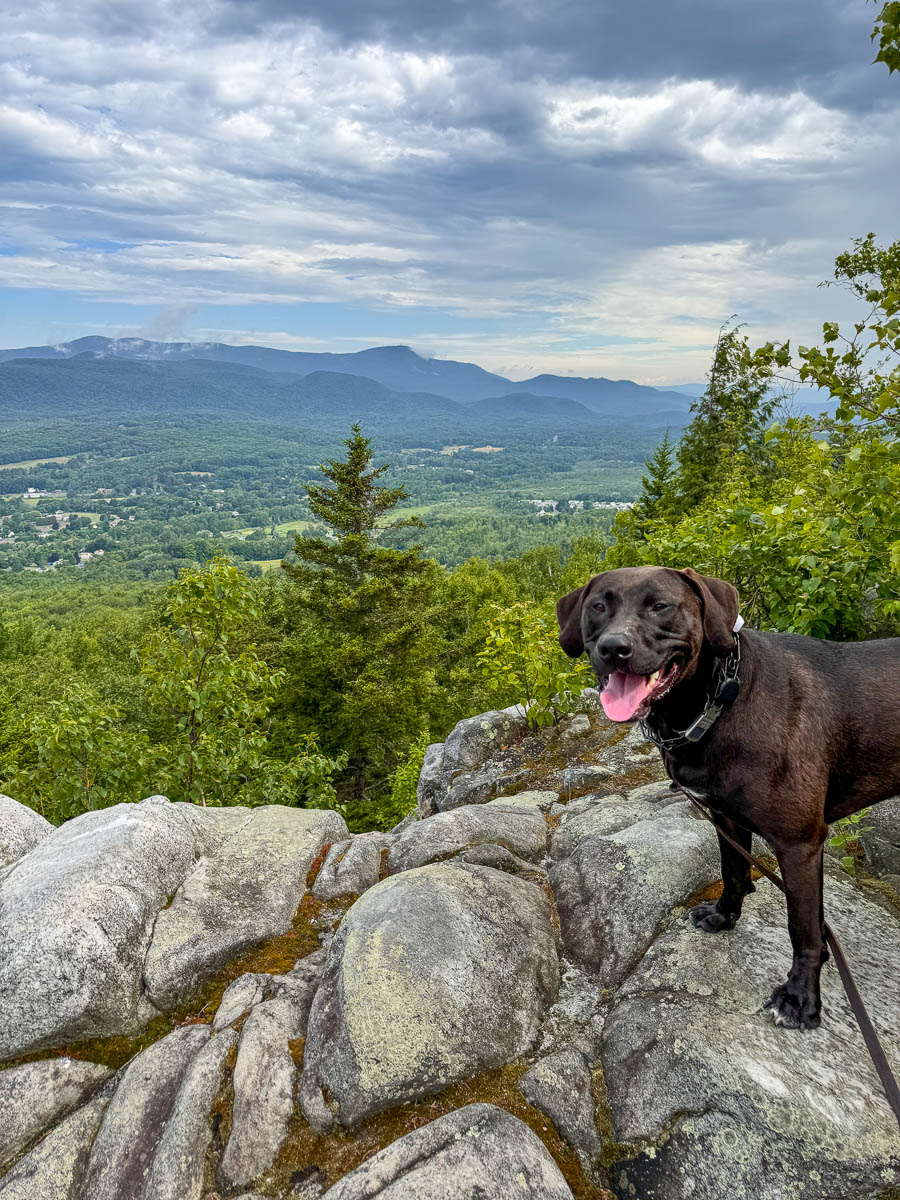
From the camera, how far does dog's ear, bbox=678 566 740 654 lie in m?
3.32

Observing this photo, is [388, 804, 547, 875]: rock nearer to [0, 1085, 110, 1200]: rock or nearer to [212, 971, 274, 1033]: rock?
[212, 971, 274, 1033]: rock

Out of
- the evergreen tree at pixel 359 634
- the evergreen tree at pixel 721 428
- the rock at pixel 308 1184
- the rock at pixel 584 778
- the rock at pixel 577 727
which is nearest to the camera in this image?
the rock at pixel 308 1184

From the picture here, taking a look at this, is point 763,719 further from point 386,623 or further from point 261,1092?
point 386,623

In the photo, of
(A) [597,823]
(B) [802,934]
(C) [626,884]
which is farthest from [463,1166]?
(A) [597,823]

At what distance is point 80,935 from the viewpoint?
14.0ft

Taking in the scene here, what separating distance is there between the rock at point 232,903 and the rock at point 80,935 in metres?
0.14

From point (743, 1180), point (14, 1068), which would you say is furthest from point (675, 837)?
point (14, 1068)

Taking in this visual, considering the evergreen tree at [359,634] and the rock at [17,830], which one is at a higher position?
the rock at [17,830]

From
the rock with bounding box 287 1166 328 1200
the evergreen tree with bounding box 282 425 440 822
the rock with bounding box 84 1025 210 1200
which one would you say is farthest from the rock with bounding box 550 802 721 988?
the evergreen tree with bounding box 282 425 440 822

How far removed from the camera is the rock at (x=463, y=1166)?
114 inches

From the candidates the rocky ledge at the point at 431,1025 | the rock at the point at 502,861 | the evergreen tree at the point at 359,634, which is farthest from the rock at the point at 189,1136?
the evergreen tree at the point at 359,634

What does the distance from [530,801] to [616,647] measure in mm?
4341

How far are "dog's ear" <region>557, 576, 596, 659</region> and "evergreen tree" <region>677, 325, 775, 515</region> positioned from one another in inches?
1403

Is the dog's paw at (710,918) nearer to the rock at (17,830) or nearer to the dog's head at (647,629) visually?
the dog's head at (647,629)
